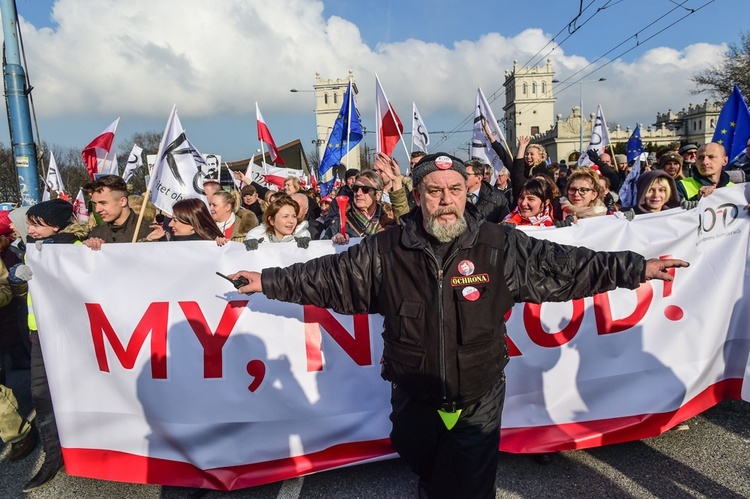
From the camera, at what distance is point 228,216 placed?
471cm

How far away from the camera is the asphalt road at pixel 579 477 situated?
111 inches

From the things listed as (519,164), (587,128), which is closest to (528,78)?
(587,128)

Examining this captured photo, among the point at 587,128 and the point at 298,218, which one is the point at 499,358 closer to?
the point at 298,218

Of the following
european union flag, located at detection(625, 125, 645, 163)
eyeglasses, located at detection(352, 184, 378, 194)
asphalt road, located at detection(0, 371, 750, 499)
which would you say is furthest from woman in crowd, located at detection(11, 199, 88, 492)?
european union flag, located at detection(625, 125, 645, 163)

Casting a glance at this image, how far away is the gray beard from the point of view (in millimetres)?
2146

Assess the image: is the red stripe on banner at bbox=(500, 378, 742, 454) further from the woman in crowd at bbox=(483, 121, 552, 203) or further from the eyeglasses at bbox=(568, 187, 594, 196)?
the woman in crowd at bbox=(483, 121, 552, 203)

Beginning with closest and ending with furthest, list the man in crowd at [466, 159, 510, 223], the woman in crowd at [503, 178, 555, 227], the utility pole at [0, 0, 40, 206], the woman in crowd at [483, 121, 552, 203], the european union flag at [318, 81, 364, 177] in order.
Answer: the woman in crowd at [503, 178, 555, 227] → the man in crowd at [466, 159, 510, 223] → the woman in crowd at [483, 121, 552, 203] → the utility pole at [0, 0, 40, 206] → the european union flag at [318, 81, 364, 177]

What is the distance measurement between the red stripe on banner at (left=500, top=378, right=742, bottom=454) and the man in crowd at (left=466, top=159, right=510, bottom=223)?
7.14 ft

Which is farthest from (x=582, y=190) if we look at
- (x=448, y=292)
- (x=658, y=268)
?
(x=448, y=292)

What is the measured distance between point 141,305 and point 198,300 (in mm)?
377

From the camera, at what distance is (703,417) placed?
3584 mm

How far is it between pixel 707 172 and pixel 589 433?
2673 millimetres

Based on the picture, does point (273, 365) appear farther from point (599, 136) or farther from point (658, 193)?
point (599, 136)

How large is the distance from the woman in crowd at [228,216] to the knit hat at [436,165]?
8.40 ft
